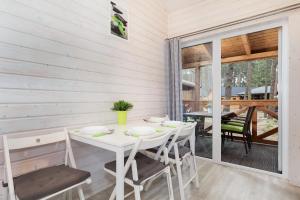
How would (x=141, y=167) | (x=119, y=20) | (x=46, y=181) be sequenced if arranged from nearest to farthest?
(x=46, y=181) → (x=141, y=167) → (x=119, y=20)

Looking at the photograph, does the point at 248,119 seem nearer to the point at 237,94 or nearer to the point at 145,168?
the point at 237,94

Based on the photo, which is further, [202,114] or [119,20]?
[202,114]

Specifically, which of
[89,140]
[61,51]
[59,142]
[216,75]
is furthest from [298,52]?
[59,142]

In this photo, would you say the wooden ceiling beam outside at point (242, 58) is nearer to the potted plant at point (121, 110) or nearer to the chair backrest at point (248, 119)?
the chair backrest at point (248, 119)

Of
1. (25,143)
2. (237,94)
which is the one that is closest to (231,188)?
(237,94)

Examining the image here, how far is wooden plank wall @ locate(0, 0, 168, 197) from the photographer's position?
140 centimetres

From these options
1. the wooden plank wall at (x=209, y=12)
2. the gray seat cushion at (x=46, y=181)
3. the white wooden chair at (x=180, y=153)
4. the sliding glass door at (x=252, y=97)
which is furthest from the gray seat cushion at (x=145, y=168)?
the wooden plank wall at (x=209, y=12)

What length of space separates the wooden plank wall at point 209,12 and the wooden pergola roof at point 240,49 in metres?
0.29

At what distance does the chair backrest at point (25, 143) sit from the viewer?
1.15 meters

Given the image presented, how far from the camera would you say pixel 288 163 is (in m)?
2.12

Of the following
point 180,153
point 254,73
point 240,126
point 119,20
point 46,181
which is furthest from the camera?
point 240,126

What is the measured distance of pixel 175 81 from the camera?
293 cm

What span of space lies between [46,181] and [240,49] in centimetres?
287

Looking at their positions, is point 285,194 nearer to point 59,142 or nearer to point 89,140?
point 89,140
